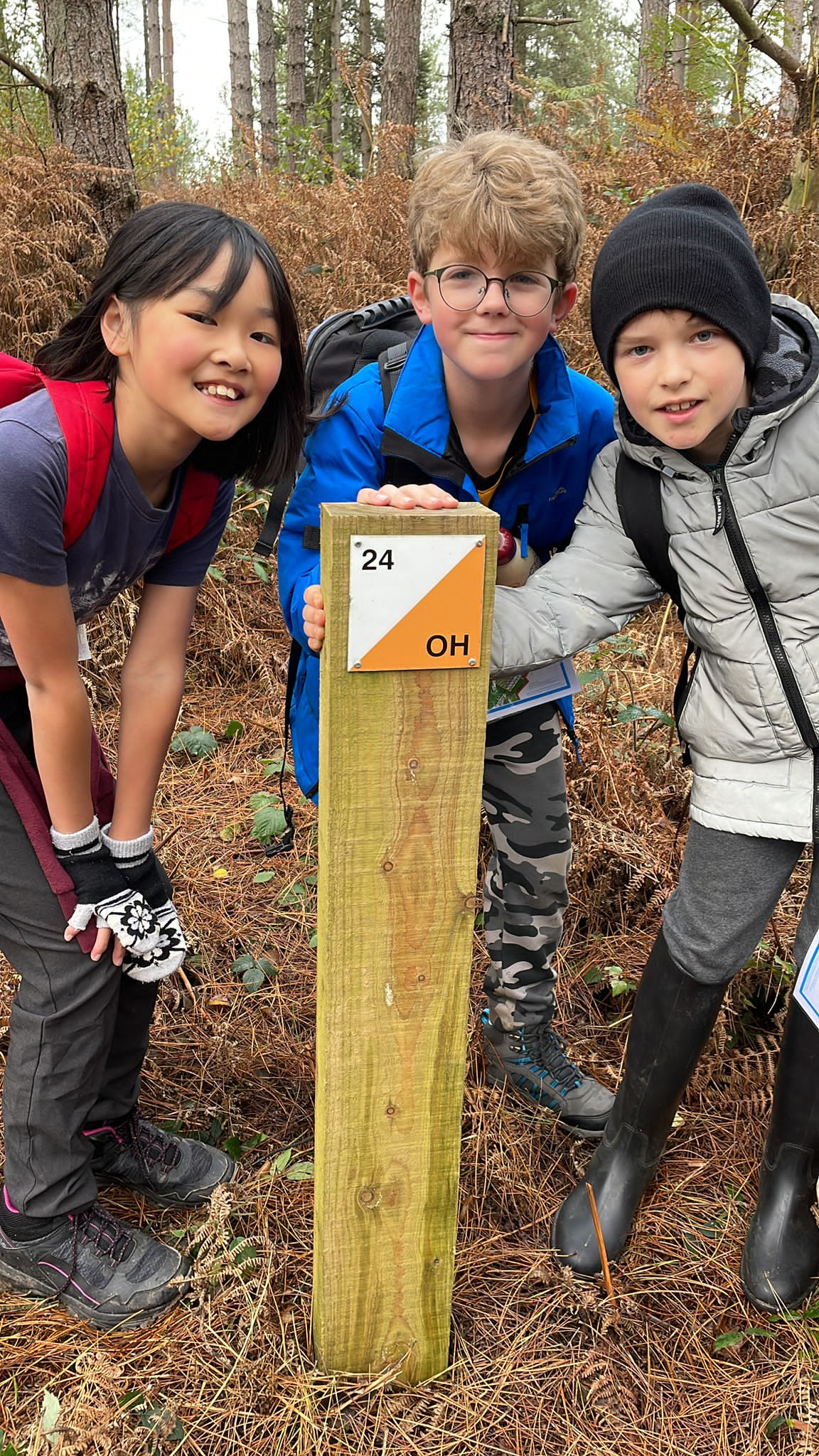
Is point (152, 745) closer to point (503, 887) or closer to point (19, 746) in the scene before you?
point (19, 746)

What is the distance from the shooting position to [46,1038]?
1.86m

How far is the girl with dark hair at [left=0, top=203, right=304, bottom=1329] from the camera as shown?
64.3 inches

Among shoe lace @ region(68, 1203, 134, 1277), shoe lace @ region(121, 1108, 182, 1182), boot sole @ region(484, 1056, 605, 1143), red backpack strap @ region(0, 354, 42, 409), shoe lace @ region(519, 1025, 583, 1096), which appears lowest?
boot sole @ region(484, 1056, 605, 1143)

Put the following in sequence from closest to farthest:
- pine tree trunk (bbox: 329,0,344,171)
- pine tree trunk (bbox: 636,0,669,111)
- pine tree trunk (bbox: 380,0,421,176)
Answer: pine tree trunk (bbox: 636,0,669,111) → pine tree trunk (bbox: 380,0,421,176) → pine tree trunk (bbox: 329,0,344,171)

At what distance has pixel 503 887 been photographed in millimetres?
2400

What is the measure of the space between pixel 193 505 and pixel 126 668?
14.6 inches

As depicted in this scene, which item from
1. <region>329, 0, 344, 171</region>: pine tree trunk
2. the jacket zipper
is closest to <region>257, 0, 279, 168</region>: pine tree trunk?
<region>329, 0, 344, 171</region>: pine tree trunk

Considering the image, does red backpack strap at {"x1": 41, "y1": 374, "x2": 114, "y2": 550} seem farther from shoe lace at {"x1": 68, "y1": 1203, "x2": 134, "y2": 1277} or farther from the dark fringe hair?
shoe lace at {"x1": 68, "y1": 1203, "x2": 134, "y2": 1277}

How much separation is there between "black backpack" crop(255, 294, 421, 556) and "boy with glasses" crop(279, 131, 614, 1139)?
70 millimetres

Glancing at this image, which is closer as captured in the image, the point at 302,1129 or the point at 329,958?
the point at 329,958

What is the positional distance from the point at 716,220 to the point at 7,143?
5175 mm

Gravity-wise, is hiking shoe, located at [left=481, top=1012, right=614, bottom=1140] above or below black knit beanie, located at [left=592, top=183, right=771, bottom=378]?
below

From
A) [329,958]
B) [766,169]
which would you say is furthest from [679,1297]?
[766,169]

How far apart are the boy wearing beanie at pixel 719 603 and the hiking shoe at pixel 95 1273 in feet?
2.81
